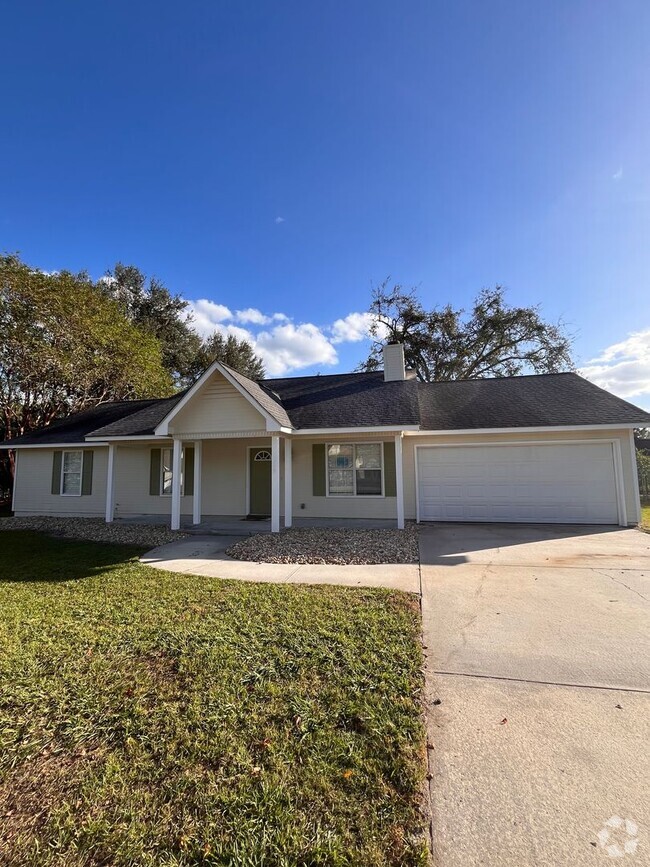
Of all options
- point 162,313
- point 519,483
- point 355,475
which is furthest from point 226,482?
point 162,313

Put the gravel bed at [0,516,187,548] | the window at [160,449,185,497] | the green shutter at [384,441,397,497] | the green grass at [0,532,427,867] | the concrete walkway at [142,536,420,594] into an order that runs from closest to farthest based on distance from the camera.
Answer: the green grass at [0,532,427,867], the concrete walkway at [142,536,420,594], the gravel bed at [0,516,187,548], the green shutter at [384,441,397,497], the window at [160,449,185,497]

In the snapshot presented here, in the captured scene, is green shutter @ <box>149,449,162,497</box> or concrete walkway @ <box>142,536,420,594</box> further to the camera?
green shutter @ <box>149,449,162,497</box>

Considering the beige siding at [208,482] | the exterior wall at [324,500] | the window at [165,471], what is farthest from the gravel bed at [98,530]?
the exterior wall at [324,500]

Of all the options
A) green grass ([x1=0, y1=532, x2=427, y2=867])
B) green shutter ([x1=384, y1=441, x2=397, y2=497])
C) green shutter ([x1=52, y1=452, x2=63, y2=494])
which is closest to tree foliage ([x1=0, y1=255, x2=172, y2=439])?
green shutter ([x1=52, y1=452, x2=63, y2=494])

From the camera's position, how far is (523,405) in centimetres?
1214

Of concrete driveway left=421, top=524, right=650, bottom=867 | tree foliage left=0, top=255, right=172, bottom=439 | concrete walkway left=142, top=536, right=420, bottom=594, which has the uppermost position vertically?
tree foliage left=0, top=255, right=172, bottom=439

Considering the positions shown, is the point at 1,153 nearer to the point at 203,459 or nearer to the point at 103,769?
the point at 203,459

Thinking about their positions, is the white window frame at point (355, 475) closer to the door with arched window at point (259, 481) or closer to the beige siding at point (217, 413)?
the door with arched window at point (259, 481)

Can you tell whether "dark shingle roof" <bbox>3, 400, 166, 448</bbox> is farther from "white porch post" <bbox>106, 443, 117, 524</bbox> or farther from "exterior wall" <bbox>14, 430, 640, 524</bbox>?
"white porch post" <bbox>106, 443, 117, 524</bbox>

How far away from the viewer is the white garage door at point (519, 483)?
10766 mm

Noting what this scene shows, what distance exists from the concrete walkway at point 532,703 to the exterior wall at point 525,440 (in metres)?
4.79

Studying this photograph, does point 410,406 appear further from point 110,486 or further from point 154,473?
point 110,486

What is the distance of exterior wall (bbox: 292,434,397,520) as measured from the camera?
1177 cm

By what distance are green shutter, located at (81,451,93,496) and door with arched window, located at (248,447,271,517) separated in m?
6.36
